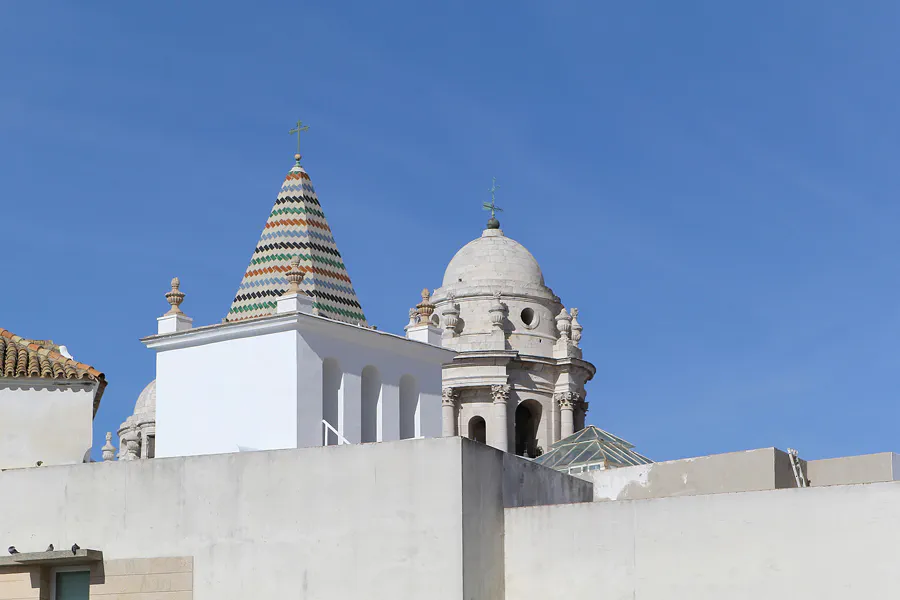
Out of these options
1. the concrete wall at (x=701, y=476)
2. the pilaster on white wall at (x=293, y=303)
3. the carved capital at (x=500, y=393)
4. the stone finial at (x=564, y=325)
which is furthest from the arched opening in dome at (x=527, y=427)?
the pilaster on white wall at (x=293, y=303)

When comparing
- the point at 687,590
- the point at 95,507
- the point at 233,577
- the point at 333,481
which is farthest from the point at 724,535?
the point at 95,507

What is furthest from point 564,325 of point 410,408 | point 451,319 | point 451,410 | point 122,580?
point 122,580

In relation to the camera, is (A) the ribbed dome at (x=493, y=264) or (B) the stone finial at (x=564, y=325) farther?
(A) the ribbed dome at (x=493, y=264)

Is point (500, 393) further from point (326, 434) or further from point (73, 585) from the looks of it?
point (73, 585)

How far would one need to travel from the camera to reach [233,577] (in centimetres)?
2088

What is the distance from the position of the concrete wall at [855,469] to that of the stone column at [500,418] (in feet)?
83.3

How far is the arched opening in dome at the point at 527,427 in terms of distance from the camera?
5362 cm

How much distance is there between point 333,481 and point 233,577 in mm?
1743

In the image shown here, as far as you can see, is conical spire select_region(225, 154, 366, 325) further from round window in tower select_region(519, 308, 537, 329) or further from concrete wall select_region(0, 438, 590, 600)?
round window in tower select_region(519, 308, 537, 329)

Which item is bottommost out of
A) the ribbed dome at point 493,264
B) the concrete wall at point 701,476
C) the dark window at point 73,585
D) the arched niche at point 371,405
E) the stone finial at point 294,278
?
the dark window at point 73,585

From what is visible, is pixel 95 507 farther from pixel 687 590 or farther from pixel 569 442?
pixel 569 442

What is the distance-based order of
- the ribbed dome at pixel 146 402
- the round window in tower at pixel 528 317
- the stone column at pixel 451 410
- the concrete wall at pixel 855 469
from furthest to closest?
the ribbed dome at pixel 146 402, the round window in tower at pixel 528 317, the stone column at pixel 451 410, the concrete wall at pixel 855 469

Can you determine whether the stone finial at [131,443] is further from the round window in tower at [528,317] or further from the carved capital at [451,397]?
the round window in tower at [528,317]

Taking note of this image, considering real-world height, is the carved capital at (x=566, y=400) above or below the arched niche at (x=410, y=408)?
above
